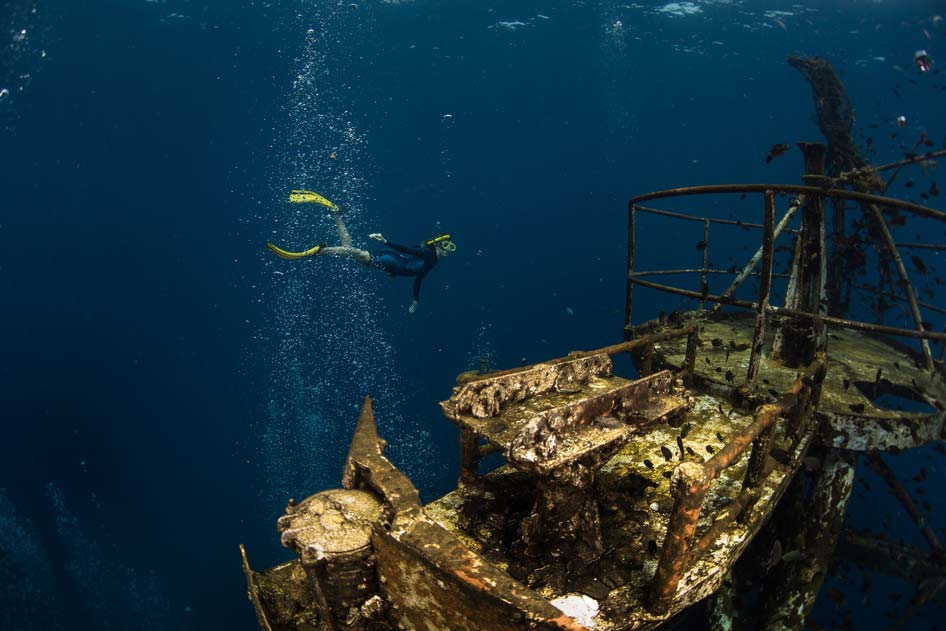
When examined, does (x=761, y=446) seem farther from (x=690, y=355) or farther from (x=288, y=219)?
(x=288, y=219)

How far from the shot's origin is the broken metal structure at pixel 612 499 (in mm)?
2154

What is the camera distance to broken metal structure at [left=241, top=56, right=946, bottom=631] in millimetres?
2154

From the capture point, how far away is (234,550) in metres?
24.5

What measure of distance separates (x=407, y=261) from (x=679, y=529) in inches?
485

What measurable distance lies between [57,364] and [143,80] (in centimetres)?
2029

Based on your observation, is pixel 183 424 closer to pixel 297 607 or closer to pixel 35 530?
pixel 35 530

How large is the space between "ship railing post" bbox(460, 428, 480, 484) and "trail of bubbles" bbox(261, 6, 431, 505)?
24.2 meters

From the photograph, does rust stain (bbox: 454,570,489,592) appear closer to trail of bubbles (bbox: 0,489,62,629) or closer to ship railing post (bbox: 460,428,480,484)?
ship railing post (bbox: 460,428,480,484)

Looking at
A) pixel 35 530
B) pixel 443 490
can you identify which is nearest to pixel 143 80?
pixel 35 530

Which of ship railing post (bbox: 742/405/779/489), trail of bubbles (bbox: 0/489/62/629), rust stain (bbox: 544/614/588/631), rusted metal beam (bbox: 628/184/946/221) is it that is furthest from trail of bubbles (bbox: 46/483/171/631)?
rusted metal beam (bbox: 628/184/946/221)

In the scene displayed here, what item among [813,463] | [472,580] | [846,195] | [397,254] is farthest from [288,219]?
[472,580]

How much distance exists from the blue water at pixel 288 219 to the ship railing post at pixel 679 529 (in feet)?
71.7

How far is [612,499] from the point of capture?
347 cm

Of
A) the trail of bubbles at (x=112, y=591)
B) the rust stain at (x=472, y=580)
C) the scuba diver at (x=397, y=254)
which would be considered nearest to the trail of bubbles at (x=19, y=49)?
the scuba diver at (x=397, y=254)
